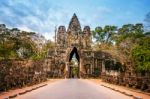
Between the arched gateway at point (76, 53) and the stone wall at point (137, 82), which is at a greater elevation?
the arched gateway at point (76, 53)

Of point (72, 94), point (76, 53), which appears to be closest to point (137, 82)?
point (72, 94)

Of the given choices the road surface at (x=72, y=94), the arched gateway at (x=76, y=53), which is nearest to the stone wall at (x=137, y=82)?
the road surface at (x=72, y=94)

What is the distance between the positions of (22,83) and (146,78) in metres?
11.3

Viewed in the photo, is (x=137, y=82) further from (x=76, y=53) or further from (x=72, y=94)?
(x=76, y=53)

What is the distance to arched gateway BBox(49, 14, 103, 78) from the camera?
6538cm

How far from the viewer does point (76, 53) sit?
233 ft

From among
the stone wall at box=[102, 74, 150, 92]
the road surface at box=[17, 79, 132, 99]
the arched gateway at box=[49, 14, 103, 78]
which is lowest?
the road surface at box=[17, 79, 132, 99]

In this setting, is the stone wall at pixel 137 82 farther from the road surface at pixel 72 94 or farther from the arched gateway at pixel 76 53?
the arched gateway at pixel 76 53

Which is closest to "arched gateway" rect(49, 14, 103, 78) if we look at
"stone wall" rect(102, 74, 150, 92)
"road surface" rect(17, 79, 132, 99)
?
"stone wall" rect(102, 74, 150, 92)

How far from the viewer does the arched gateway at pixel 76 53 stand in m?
65.4

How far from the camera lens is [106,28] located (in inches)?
3730

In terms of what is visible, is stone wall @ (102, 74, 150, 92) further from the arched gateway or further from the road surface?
the arched gateway

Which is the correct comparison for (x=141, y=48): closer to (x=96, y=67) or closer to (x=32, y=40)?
(x=96, y=67)

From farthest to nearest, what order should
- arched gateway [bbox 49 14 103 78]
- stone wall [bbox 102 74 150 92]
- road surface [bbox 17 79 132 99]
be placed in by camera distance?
1. arched gateway [bbox 49 14 103 78]
2. stone wall [bbox 102 74 150 92]
3. road surface [bbox 17 79 132 99]
